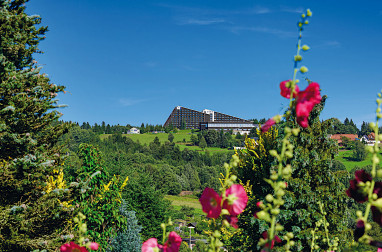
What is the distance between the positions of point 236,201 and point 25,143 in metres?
8.56

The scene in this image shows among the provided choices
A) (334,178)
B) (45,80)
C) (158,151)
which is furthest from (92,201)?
(158,151)

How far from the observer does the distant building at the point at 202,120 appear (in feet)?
537

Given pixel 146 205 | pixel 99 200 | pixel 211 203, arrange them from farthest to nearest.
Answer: pixel 146 205, pixel 99 200, pixel 211 203

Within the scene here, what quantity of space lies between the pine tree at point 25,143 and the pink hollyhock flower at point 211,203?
7859mm

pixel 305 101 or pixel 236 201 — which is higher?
pixel 305 101

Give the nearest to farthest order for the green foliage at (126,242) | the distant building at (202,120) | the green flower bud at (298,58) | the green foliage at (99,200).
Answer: the green flower bud at (298,58) → the green foliage at (99,200) → the green foliage at (126,242) → the distant building at (202,120)

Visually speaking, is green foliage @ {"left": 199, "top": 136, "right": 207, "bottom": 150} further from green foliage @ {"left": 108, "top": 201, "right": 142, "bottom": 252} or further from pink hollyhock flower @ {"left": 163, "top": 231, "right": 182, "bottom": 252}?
pink hollyhock flower @ {"left": 163, "top": 231, "right": 182, "bottom": 252}

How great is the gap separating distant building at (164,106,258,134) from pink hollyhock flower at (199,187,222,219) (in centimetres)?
16111

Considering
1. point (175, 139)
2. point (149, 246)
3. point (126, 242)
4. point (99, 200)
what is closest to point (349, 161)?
point (175, 139)

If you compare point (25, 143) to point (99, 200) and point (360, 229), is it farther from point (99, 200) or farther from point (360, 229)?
point (360, 229)

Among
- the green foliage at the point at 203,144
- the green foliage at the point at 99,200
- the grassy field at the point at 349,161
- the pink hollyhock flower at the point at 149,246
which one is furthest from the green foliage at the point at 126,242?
the green foliage at the point at 203,144

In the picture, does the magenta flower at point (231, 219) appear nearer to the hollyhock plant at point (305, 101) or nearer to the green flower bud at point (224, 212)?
the green flower bud at point (224, 212)

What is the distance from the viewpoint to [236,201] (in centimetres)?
149

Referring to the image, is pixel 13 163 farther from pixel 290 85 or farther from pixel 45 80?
pixel 290 85
